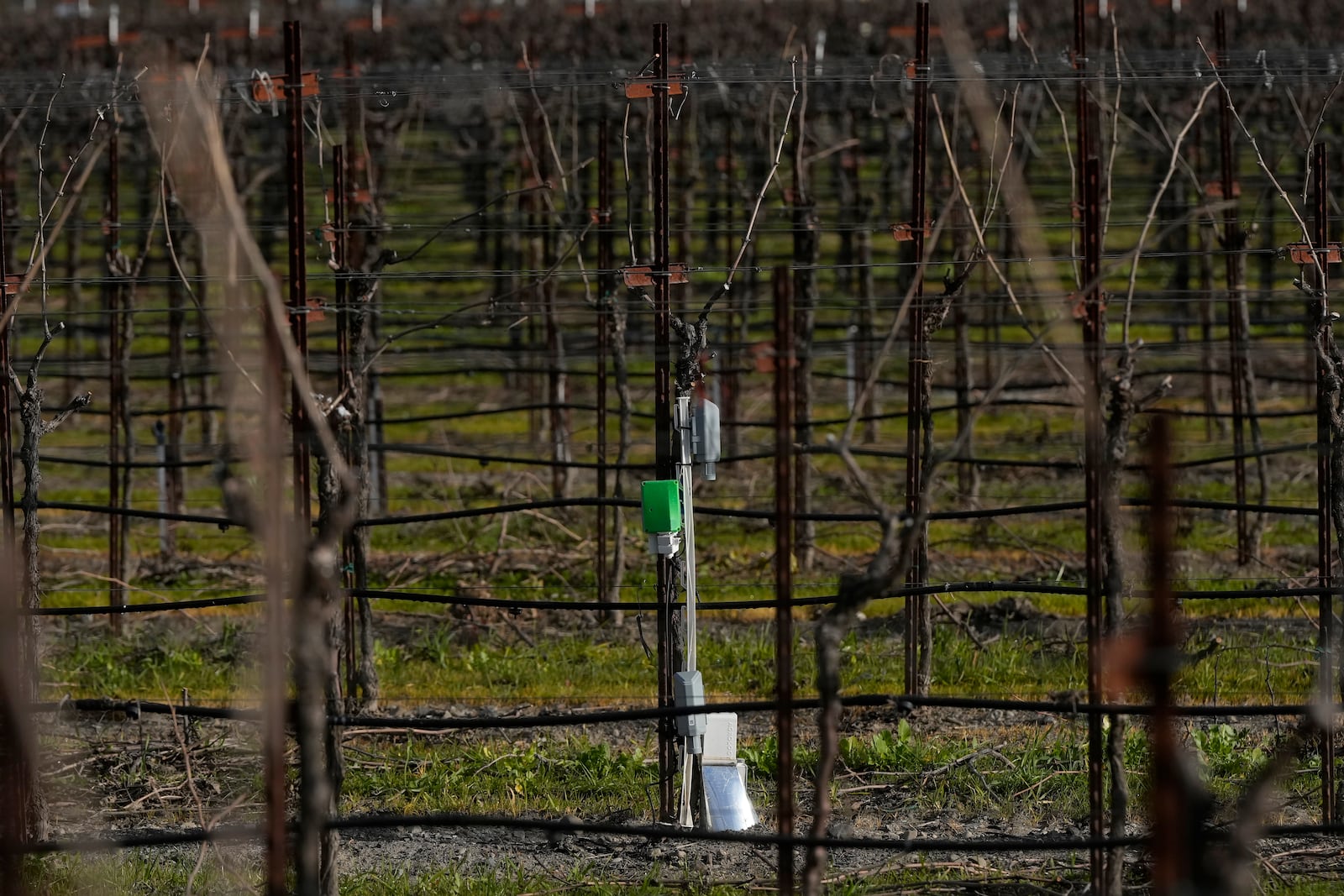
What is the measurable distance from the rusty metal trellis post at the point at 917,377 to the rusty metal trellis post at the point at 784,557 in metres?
1.93

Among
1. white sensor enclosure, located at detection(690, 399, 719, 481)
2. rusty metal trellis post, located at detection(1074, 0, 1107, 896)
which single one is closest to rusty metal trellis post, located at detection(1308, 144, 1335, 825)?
rusty metal trellis post, located at detection(1074, 0, 1107, 896)

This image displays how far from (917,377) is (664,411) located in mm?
1033

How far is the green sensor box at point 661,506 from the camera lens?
4664mm

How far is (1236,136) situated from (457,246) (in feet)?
24.7

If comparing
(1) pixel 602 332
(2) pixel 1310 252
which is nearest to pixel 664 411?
(2) pixel 1310 252

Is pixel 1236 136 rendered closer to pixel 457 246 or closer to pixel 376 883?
pixel 457 246

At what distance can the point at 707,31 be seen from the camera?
18562 millimetres

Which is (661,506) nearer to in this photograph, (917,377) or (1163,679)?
(917,377)

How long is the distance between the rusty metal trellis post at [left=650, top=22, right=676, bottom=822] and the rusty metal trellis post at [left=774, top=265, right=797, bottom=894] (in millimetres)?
1192

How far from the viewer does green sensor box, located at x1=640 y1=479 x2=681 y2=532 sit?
15.3 ft

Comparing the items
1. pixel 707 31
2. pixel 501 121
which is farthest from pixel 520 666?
pixel 707 31

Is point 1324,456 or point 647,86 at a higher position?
point 647,86

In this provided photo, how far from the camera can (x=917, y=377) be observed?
565cm

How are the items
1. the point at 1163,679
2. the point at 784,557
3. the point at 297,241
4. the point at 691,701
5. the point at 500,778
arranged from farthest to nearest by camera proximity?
the point at 500,778, the point at 297,241, the point at 691,701, the point at 784,557, the point at 1163,679
